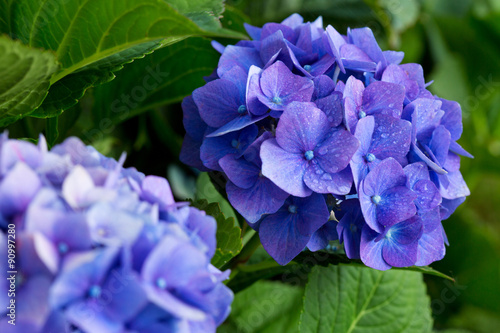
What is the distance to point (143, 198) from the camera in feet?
1.37

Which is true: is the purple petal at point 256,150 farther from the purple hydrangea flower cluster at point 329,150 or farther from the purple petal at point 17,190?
the purple petal at point 17,190

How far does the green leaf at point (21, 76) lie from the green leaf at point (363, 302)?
0.42 metres

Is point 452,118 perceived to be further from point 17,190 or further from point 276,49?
point 17,190

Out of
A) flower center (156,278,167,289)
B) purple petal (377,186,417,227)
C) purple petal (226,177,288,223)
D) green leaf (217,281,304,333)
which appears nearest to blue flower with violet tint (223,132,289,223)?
purple petal (226,177,288,223)

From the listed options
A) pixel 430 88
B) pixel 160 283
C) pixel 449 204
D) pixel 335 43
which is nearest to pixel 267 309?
pixel 449 204

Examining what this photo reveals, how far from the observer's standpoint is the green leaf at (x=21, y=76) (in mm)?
438

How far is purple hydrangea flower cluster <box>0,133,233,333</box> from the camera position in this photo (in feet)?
1.05

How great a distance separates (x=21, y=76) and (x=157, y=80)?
0.33 m

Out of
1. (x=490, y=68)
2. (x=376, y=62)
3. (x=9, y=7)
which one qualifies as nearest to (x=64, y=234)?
(x=9, y=7)

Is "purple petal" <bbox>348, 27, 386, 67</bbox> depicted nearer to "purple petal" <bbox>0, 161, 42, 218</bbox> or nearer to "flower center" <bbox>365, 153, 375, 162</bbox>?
"flower center" <bbox>365, 153, 375, 162</bbox>

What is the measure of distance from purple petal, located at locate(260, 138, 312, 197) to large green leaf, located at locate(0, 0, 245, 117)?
0.39 ft

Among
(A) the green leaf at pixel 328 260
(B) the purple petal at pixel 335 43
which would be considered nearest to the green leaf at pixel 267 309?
(A) the green leaf at pixel 328 260

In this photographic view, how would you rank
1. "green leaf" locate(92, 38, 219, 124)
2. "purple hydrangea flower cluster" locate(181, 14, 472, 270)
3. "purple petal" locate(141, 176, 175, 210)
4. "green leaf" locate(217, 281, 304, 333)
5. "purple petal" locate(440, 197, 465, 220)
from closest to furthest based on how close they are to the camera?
1. "purple petal" locate(141, 176, 175, 210)
2. "purple hydrangea flower cluster" locate(181, 14, 472, 270)
3. "purple petal" locate(440, 197, 465, 220)
4. "green leaf" locate(92, 38, 219, 124)
5. "green leaf" locate(217, 281, 304, 333)

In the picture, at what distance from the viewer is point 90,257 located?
32cm
